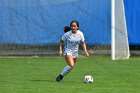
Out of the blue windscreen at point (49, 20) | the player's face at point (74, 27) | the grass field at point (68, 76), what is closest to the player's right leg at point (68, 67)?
the grass field at point (68, 76)

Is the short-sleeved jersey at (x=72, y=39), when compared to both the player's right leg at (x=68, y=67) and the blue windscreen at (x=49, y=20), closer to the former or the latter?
the player's right leg at (x=68, y=67)

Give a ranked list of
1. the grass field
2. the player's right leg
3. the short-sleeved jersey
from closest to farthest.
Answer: the grass field
the player's right leg
the short-sleeved jersey

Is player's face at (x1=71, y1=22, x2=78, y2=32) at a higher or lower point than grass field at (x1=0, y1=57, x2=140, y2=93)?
higher

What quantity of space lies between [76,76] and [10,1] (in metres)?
9.57

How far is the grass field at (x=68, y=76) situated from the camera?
40.8 ft

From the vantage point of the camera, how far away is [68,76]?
1606cm

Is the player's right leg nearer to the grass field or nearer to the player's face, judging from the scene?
the grass field

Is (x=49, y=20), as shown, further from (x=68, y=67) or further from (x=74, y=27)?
(x=68, y=67)

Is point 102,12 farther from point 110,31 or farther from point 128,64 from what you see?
point 128,64

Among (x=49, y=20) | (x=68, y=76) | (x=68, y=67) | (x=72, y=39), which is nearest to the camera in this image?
(x=68, y=67)

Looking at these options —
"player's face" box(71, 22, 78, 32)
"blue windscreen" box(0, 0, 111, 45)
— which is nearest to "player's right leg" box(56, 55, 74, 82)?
"player's face" box(71, 22, 78, 32)

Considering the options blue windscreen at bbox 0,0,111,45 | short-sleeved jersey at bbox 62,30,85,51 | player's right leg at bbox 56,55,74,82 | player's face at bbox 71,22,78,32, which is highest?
blue windscreen at bbox 0,0,111,45

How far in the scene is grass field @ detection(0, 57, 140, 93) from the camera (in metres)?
12.4

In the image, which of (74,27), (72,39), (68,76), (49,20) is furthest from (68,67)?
(49,20)
